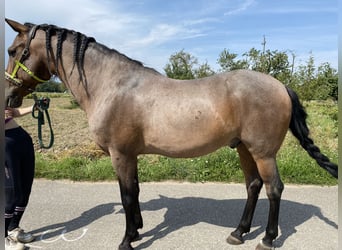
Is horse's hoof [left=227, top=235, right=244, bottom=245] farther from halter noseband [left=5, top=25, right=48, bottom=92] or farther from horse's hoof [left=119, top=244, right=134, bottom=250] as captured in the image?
halter noseband [left=5, top=25, right=48, bottom=92]

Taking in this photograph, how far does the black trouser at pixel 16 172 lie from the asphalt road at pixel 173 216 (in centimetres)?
40

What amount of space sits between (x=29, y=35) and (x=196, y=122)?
1848mm

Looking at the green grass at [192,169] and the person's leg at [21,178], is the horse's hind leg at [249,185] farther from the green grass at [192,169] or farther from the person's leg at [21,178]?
the person's leg at [21,178]

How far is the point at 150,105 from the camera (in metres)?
2.72

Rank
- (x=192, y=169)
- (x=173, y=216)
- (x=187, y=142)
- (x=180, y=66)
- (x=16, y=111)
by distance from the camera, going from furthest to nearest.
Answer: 1. (x=180, y=66)
2. (x=192, y=169)
3. (x=173, y=216)
4. (x=16, y=111)
5. (x=187, y=142)

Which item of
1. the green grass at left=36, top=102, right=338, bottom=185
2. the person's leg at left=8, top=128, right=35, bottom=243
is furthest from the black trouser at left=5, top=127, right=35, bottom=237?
the green grass at left=36, top=102, right=338, bottom=185

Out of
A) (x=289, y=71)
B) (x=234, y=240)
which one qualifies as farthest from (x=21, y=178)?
(x=289, y=71)

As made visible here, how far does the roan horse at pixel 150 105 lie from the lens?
2697mm

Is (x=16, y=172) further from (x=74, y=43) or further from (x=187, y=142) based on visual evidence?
(x=187, y=142)

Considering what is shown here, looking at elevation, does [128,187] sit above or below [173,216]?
above

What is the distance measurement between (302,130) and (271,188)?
27.4 inches

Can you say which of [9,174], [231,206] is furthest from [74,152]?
[231,206]

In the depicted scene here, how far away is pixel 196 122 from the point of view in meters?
2.66

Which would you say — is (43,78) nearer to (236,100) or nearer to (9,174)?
(9,174)
